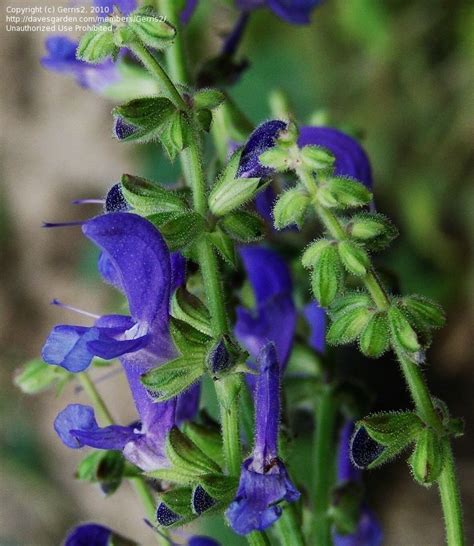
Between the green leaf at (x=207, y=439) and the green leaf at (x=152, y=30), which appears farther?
the green leaf at (x=207, y=439)

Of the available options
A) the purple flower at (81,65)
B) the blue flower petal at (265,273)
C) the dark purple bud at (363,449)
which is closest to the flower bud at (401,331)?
the dark purple bud at (363,449)

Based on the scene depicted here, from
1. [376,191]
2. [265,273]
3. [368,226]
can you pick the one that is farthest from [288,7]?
[376,191]

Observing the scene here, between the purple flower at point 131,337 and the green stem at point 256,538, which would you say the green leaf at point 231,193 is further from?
the green stem at point 256,538

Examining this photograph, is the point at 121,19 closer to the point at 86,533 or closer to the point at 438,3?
the point at 86,533

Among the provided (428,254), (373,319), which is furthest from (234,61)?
(428,254)

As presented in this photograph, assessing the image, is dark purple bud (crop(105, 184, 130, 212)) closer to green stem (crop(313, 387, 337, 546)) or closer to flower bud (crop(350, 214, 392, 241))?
flower bud (crop(350, 214, 392, 241))
